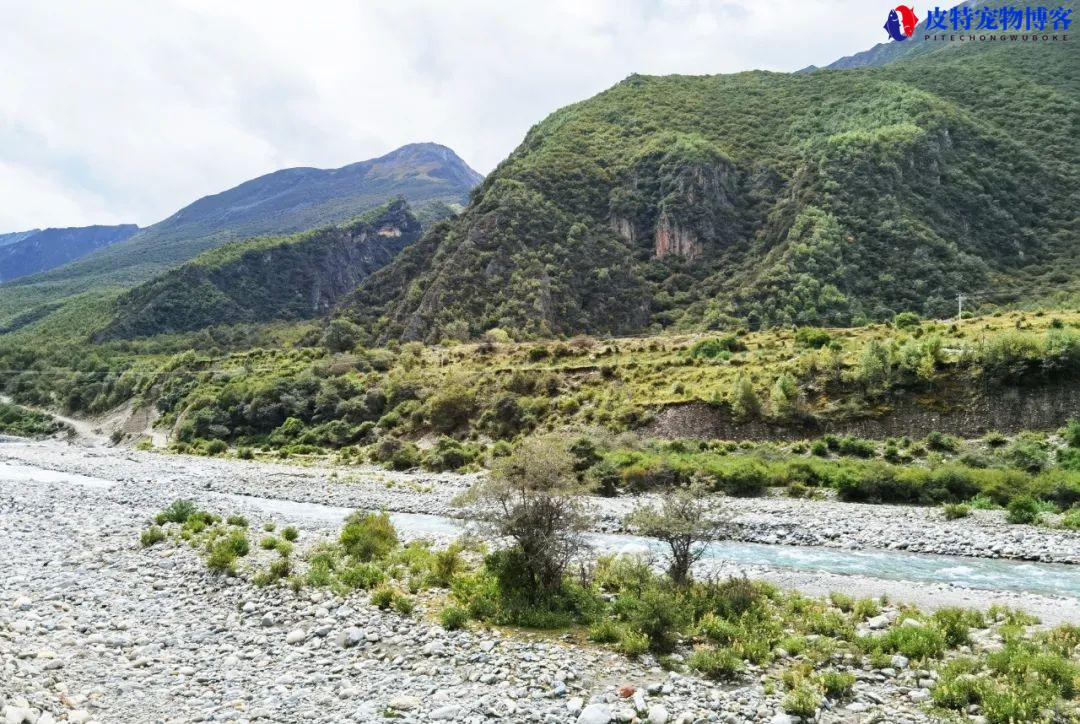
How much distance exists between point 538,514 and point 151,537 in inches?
567

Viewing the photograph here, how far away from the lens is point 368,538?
19.8 m

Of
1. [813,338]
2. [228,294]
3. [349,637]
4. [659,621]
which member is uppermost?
[228,294]

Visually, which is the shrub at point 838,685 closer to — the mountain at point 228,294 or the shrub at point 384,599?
the shrub at point 384,599

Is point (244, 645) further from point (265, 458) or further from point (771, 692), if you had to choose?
point (265, 458)

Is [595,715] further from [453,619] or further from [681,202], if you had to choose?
[681,202]

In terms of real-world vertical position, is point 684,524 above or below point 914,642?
above

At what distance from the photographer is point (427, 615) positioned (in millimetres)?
14305

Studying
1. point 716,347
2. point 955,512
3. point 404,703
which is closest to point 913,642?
point 404,703

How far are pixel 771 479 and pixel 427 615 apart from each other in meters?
24.8

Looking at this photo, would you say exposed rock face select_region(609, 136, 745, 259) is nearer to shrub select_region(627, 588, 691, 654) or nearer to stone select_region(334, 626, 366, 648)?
shrub select_region(627, 588, 691, 654)

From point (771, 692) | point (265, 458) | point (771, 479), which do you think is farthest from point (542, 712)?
point (265, 458)

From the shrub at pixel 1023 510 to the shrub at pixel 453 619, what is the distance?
22.9m

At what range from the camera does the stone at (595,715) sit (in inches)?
379

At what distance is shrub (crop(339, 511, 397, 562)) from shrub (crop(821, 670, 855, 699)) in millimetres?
12190
